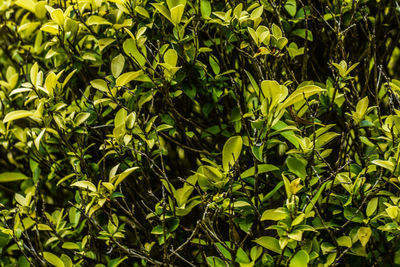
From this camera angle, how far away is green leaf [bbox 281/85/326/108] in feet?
5.17

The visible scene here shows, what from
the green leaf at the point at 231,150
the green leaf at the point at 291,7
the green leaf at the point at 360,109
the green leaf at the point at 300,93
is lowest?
the green leaf at the point at 231,150

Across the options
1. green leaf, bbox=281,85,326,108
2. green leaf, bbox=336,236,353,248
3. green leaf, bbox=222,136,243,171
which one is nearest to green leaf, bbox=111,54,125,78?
green leaf, bbox=222,136,243,171

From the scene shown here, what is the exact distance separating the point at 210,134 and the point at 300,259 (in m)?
0.83

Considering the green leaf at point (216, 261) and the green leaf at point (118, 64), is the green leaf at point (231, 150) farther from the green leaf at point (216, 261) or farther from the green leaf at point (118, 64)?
the green leaf at point (118, 64)

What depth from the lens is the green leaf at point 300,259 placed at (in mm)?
1578

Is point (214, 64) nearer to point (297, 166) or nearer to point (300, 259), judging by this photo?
→ point (297, 166)

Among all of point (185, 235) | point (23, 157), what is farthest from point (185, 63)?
point (23, 157)

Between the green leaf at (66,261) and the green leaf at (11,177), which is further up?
the green leaf at (11,177)

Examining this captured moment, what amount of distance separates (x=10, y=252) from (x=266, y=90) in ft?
6.21

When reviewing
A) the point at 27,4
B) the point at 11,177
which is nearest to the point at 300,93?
the point at 27,4

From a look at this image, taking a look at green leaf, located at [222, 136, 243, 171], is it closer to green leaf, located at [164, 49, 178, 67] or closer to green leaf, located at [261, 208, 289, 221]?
green leaf, located at [261, 208, 289, 221]

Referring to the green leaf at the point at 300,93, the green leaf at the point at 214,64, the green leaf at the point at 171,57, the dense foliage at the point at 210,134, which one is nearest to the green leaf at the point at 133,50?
the dense foliage at the point at 210,134

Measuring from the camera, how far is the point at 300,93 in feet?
5.12

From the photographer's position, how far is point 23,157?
8.41 feet
